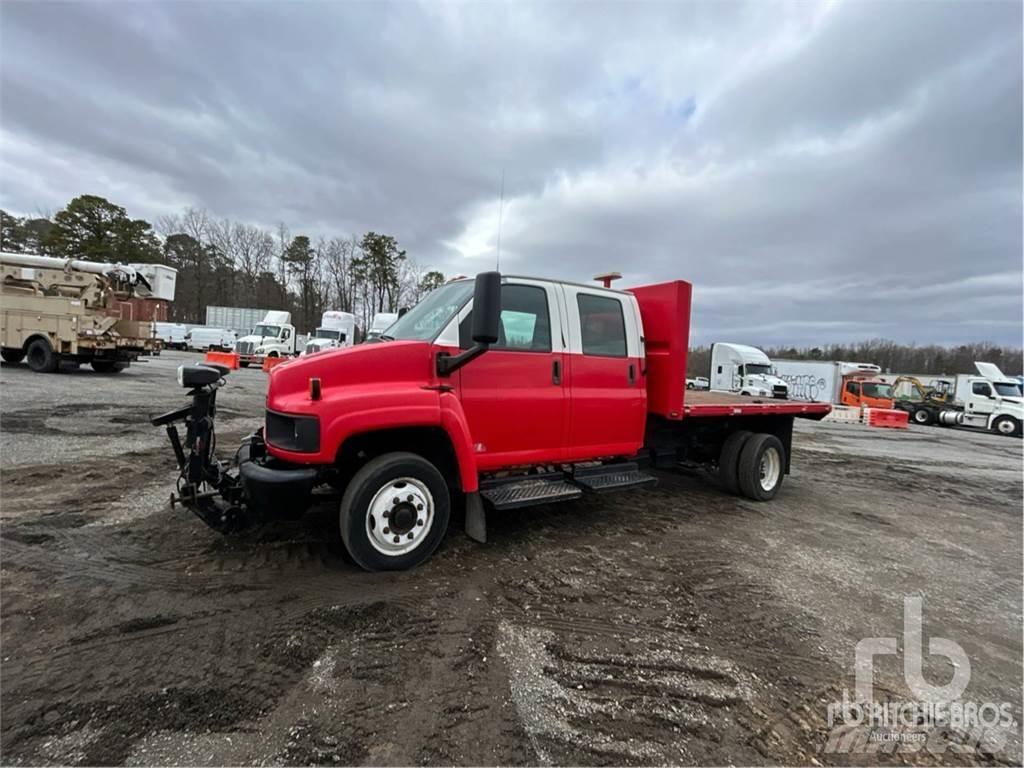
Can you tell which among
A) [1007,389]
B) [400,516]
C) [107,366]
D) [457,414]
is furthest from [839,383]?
[107,366]

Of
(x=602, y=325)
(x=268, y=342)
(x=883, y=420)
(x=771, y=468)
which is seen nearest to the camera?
(x=602, y=325)

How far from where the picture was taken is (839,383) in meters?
28.3

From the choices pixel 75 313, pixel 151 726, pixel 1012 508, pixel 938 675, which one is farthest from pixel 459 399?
pixel 75 313

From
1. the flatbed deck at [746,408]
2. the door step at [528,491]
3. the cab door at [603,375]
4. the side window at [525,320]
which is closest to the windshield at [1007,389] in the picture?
the flatbed deck at [746,408]

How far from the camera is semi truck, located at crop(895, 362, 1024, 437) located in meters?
21.0

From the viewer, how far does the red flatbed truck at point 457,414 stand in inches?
127

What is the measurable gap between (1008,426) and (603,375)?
1045 inches

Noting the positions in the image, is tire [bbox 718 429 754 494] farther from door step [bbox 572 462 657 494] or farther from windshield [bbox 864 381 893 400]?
windshield [bbox 864 381 893 400]

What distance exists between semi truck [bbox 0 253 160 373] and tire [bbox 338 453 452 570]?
16431mm

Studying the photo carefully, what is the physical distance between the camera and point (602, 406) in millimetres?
4473

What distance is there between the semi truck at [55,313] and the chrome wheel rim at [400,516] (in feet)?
54.1

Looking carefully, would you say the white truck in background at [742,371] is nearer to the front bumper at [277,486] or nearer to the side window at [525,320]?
the side window at [525,320]

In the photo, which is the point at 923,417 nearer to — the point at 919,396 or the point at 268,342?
the point at 919,396

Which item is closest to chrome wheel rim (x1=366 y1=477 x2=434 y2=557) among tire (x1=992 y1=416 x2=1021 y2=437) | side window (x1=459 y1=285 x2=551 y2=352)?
side window (x1=459 y1=285 x2=551 y2=352)
